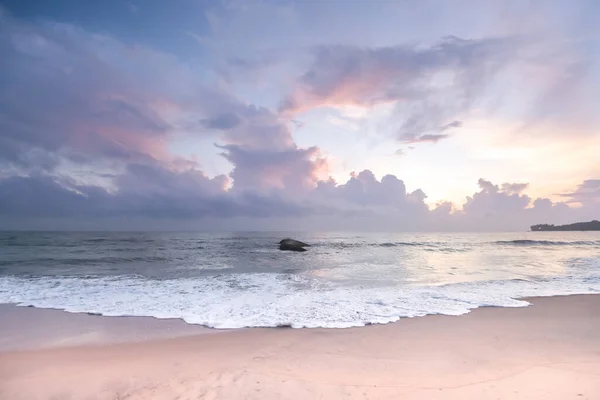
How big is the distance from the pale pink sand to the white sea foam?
1278mm

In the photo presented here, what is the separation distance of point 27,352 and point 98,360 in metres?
2.13

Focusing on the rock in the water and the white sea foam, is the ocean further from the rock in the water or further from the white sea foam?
the rock in the water

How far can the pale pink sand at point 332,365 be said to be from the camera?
5074 mm

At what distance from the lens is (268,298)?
1217 centimetres

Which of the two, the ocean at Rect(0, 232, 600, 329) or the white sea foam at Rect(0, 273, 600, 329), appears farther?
the ocean at Rect(0, 232, 600, 329)

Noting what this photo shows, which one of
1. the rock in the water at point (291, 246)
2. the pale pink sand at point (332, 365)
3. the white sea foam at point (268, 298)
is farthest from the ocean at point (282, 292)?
the rock in the water at point (291, 246)

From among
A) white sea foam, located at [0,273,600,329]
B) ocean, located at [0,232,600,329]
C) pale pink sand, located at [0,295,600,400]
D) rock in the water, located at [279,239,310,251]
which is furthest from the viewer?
rock in the water, located at [279,239,310,251]

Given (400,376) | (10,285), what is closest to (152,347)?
(400,376)

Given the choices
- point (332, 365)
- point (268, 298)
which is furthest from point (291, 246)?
point (332, 365)

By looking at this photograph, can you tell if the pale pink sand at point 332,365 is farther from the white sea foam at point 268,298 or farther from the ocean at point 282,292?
the ocean at point 282,292

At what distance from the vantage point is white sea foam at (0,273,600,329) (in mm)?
9508

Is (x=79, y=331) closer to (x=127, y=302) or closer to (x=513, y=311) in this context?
(x=127, y=302)

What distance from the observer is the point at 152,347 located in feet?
23.6

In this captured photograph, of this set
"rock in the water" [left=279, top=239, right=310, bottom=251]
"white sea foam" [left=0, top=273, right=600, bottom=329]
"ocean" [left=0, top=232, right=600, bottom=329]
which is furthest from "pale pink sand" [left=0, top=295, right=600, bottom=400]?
"rock in the water" [left=279, top=239, right=310, bottom=251]
